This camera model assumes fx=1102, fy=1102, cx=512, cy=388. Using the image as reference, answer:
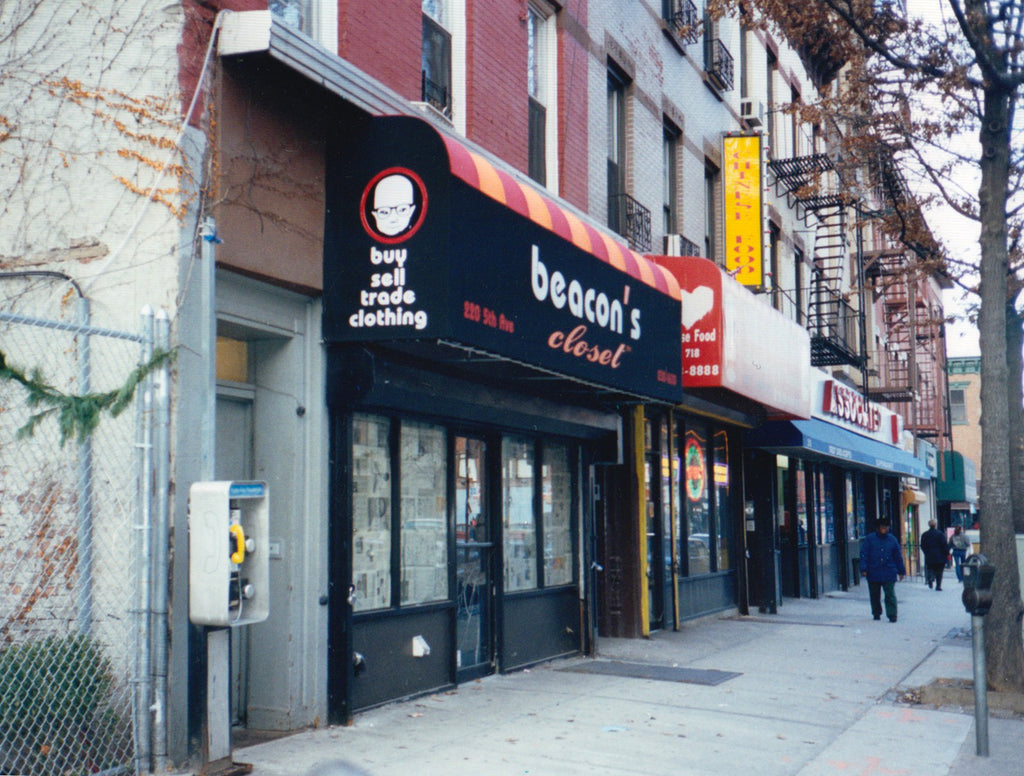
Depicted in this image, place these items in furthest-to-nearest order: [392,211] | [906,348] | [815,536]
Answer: [906,348] < [815,536] < [392,211]

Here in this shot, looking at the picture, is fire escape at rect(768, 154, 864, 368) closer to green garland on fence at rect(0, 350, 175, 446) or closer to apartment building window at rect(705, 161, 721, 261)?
apartment building window at rect(705, 161, 721, 261)

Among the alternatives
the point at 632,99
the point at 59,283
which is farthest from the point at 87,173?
the point at 632,99

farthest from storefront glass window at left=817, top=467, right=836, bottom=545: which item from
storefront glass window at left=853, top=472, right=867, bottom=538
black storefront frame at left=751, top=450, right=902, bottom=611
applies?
storefront glass window at left=853, top=472, right=867, bottom=538

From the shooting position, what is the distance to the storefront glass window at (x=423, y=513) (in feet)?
30.4

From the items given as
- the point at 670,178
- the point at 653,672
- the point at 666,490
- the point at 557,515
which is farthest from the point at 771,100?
the point at 653,672

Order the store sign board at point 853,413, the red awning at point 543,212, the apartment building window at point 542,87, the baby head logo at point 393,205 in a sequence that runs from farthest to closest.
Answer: the store sign board at point 853,413
the apartment building window at point 542,87
the red awning at point 543,212
the baby head logo at point 393,205

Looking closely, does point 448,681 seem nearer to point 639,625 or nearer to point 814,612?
point 639,625

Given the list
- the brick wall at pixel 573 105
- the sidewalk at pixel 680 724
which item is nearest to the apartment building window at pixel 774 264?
the brick wall at pixel 573 105

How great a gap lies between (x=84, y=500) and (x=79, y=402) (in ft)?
1.95

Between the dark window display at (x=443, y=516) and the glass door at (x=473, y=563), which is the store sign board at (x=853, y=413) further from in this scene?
the glass door at (x=473, y=563)

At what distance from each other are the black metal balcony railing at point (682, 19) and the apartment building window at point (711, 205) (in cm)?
223

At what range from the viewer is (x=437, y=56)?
33.5ft

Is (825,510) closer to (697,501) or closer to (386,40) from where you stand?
(697,501)

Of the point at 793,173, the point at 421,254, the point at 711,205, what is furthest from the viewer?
the point at 793,173
